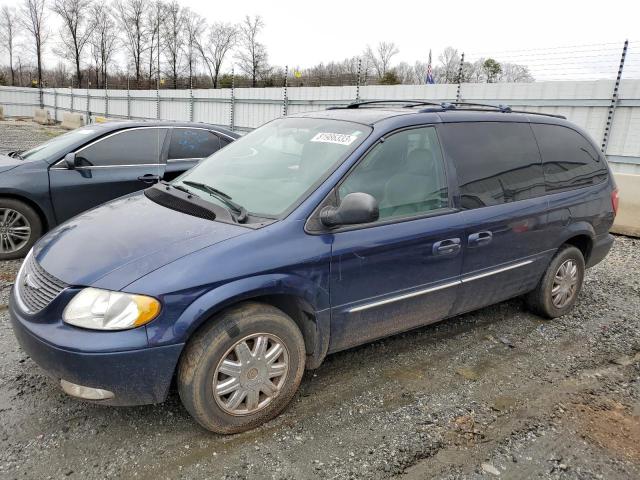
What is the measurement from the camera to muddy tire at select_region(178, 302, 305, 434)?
2453mm

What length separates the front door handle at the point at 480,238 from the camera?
342 centimetres

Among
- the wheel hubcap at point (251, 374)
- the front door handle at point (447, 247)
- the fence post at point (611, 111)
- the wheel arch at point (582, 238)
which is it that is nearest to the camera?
the wheel hubcap at point (251, 374)

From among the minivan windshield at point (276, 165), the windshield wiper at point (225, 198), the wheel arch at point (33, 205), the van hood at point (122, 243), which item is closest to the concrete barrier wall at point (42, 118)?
the wheel arch at point (33, 205)

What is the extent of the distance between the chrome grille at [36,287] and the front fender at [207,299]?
1.84ft

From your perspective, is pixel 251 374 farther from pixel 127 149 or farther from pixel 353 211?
pixel 127 149

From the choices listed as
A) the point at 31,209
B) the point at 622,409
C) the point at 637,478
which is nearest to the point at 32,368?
the point at 31,209

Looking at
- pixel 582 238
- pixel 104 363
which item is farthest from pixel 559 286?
pixel 104 363

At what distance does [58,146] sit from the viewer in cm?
569

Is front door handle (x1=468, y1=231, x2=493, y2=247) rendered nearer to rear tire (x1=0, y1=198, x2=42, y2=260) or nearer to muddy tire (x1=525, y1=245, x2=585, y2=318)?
muddy tire (x1=525, y1=245, x2=585, y2=318)

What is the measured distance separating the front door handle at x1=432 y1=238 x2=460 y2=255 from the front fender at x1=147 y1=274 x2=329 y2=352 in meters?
1.00

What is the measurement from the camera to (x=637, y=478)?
97.9 inches

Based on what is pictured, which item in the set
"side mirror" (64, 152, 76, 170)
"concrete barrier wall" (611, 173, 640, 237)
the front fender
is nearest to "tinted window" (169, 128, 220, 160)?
"side mirror" (64, 152, 76, 170)

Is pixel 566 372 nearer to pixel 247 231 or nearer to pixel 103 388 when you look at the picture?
pixel 247 231

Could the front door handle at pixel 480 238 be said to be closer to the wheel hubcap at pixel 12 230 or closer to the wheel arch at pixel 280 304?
the wheel arch at pixel 280 304
